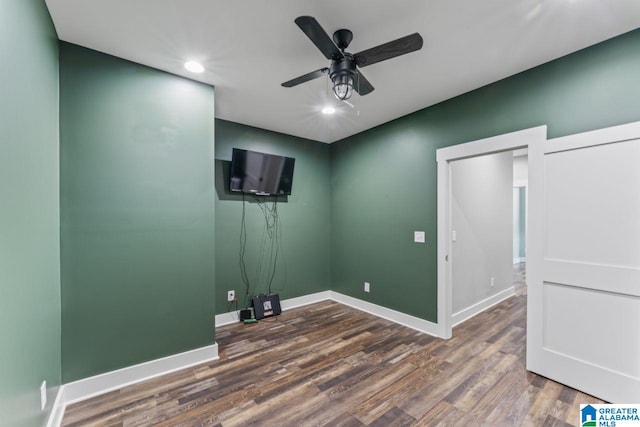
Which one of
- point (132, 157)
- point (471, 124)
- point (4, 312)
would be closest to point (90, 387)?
point (4, 312)

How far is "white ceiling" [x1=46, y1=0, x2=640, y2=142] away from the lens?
1637mm

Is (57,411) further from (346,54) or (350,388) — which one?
(346,54)

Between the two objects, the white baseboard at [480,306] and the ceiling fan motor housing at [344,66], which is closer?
the ceiling fan motor housing at [344,66]

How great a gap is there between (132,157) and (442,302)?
338cm

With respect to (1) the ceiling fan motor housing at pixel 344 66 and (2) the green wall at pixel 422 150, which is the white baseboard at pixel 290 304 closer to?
(2) the green wall at pixel 422 150

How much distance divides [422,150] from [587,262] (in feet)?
5.97

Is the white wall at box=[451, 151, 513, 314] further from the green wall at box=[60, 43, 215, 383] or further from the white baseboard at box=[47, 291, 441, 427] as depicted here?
the green wall at box=[60, 43, 215, 383]

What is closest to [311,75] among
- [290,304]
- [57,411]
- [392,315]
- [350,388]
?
[350,388]

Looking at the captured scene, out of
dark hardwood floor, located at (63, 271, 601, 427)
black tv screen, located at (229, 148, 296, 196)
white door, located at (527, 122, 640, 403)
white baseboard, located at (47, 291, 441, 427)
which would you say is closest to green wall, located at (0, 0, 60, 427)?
white baseboard, located at (47, 291, 441, 427)

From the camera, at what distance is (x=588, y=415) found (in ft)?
5.91

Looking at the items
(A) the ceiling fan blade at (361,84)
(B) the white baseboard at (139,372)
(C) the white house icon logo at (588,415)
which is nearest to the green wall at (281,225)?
(B) the white baseboard at (139,372)

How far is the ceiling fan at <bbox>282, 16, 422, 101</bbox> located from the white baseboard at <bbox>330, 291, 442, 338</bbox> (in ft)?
8.82

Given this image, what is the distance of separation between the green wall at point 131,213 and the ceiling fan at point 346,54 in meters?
1.24

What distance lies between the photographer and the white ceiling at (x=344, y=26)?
1637mm
